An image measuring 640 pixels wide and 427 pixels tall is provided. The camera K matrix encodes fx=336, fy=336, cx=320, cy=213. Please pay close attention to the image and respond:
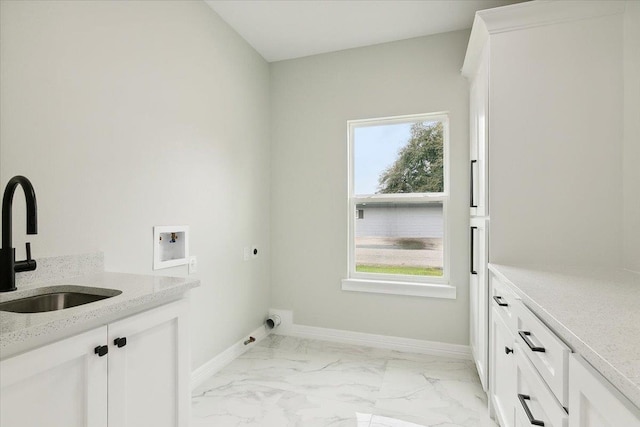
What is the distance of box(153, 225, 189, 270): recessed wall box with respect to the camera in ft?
6.63

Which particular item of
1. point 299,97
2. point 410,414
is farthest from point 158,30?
point 410,414

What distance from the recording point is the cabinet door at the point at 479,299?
2.02 metres

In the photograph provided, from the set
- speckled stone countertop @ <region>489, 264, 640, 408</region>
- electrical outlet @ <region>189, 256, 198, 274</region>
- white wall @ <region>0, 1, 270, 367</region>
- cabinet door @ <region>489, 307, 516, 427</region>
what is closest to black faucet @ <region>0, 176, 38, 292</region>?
white wall @ <region>0, 1, 270, 367</region>

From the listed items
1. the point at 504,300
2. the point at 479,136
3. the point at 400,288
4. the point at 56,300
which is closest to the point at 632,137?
the point at 479,136

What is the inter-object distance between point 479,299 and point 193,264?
76.3 inches

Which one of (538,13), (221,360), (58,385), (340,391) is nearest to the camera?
(58,385)

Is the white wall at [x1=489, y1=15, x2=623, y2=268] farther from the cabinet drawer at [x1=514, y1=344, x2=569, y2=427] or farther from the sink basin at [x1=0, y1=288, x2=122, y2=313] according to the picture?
the sink basin at [x1=0, y1=288, x2=122, y2=313]

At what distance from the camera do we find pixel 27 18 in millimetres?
1384

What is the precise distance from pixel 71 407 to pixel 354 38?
3.02 meters

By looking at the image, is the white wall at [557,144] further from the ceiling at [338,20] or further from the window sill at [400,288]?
the window sill at [400,288]

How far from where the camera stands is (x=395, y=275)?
3062 millimetres

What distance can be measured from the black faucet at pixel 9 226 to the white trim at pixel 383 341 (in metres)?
2.39

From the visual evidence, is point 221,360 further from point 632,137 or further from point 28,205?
point 632,137

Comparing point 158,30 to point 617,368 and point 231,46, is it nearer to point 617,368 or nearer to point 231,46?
point 231,46
